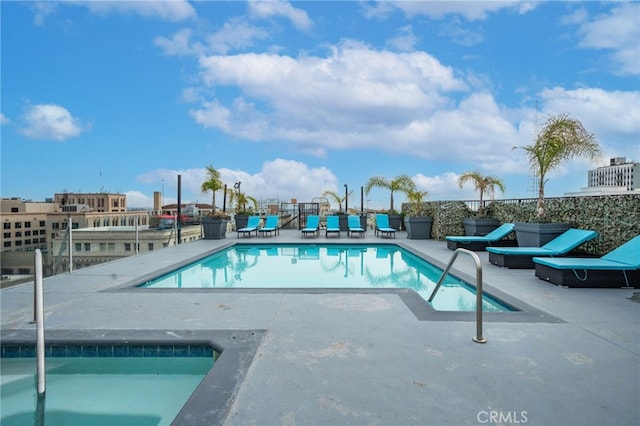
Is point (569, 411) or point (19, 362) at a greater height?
point (569, 411)

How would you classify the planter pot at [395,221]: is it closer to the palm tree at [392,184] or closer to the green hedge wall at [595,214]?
the palm tree at [392,184]

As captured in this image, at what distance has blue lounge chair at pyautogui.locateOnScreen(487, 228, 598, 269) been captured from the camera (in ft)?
20.2

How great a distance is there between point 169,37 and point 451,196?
9751 mm

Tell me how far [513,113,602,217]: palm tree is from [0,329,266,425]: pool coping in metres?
7.38

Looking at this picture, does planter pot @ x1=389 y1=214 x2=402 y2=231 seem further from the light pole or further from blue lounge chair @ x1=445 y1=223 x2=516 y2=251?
blue lounge chair @ x1=445 y1=223 x2=516 y2=251

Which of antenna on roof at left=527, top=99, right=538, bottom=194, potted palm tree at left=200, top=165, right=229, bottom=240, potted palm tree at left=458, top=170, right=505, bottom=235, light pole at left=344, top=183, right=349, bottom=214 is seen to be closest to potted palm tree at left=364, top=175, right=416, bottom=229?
light pole at left=344, top=183, right=349, bottom=214

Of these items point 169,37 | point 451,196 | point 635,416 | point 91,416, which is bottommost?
point 91,416

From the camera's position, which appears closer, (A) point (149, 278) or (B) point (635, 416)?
(B) point (635, 416)

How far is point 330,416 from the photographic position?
188cm

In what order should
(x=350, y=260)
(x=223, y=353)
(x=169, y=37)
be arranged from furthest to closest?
(x=169, y=37)
(x=350, y=260)
(x=223, y=353)

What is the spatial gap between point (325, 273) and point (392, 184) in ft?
28.3

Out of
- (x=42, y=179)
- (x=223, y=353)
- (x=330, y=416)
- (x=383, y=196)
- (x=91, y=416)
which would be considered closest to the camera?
(x=330, y=416)

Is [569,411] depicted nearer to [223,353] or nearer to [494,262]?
[223,353]

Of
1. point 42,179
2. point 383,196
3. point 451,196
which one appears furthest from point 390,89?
point 42,179
